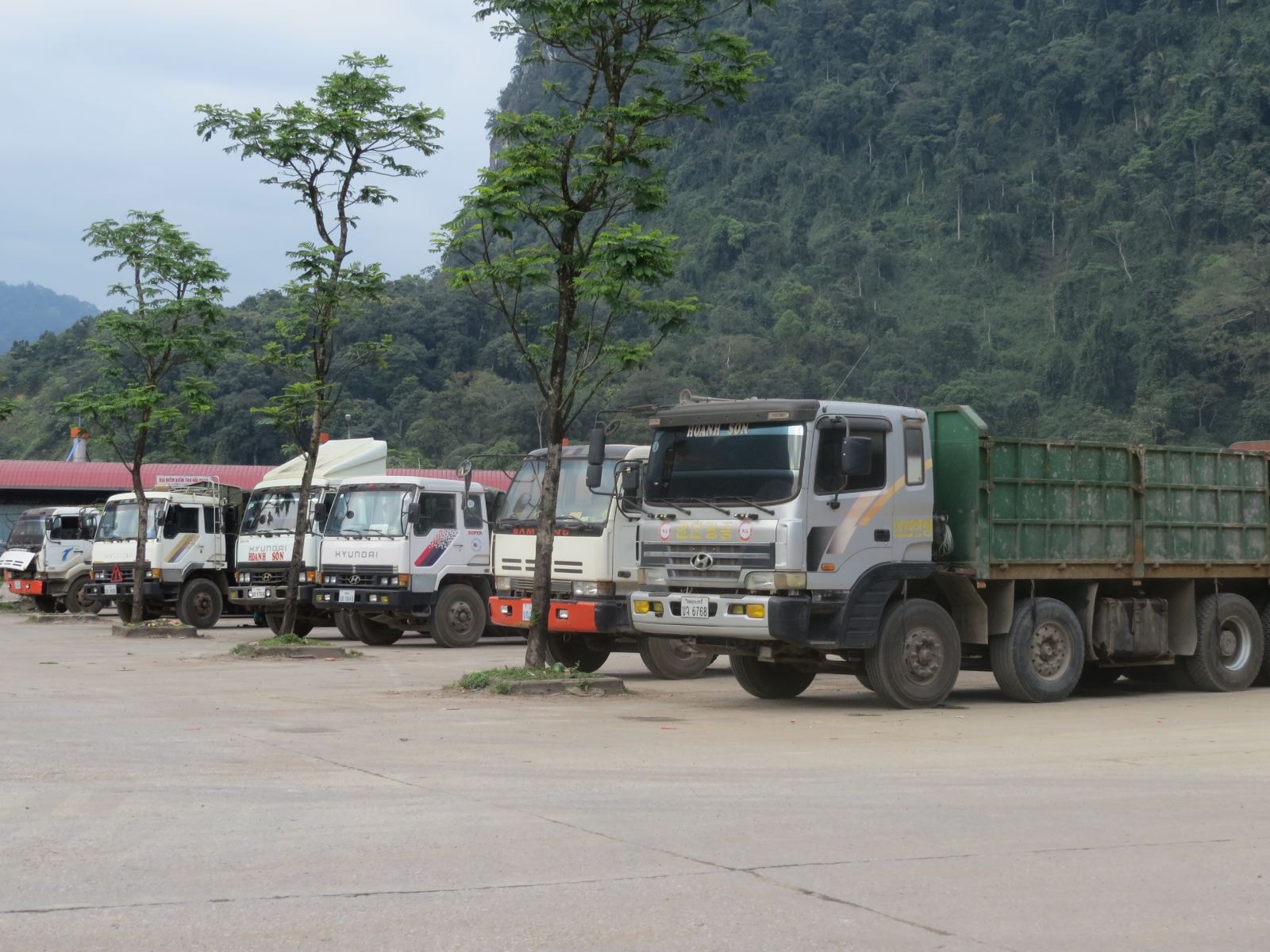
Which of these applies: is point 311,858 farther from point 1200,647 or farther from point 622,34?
point 1200,647

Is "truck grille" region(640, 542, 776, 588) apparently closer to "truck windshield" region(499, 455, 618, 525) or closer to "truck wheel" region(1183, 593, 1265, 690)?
"truck windshield" region(499, 455, 618, 525)

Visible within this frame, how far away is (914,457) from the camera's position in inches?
548

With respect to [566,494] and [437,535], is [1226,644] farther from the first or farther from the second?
[437,535]

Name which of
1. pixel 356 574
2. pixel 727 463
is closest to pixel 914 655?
pixel 727 463

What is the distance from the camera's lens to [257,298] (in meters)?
95.1

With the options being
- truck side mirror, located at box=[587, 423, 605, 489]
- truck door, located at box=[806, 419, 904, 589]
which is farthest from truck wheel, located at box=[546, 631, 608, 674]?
truck door, located at box=[806, 419, 904, 589]

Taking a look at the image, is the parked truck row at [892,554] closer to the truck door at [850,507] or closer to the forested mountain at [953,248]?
the truck door at [850,507]

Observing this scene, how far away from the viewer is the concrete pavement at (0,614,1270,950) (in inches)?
235

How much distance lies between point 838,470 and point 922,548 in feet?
4.07

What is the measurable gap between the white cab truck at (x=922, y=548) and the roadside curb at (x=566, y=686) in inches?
50.7

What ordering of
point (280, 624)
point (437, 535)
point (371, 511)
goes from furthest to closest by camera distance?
point (280, 624)
point (371, 511)
point (437, 535)

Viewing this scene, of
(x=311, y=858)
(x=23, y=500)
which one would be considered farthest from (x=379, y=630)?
(x=23, y=500)

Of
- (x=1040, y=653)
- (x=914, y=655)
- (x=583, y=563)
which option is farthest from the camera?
(x=583, y=563)

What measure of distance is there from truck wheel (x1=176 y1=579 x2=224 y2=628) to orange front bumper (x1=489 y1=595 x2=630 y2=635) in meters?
12.9
